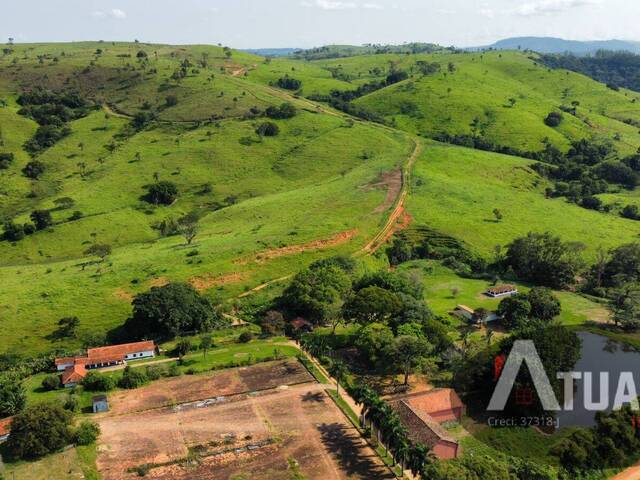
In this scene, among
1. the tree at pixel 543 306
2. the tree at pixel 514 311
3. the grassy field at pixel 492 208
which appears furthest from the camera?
the grassy field at pixel 492 208

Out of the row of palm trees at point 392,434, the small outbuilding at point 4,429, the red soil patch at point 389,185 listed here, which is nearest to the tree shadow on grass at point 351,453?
the row of palm trees at point 392,434

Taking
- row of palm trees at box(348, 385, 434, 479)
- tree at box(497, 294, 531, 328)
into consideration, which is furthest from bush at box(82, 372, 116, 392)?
tree at box(497, 294, 531, 328)

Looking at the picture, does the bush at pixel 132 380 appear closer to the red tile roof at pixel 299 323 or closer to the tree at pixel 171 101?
the red tile roof at pixel 299 323

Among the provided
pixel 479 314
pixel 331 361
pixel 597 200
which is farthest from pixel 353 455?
pixel 597 200

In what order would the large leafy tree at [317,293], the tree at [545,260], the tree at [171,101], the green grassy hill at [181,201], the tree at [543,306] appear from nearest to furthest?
the large leafy tree at [317,293] < the tree at [543,306] < the green grassy hill at [181,201] < the tree at [545,260] < the tree at [171,101]

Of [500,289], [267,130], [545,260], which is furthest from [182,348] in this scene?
[267,130]

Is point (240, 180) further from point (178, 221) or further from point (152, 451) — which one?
point (152, 451)
